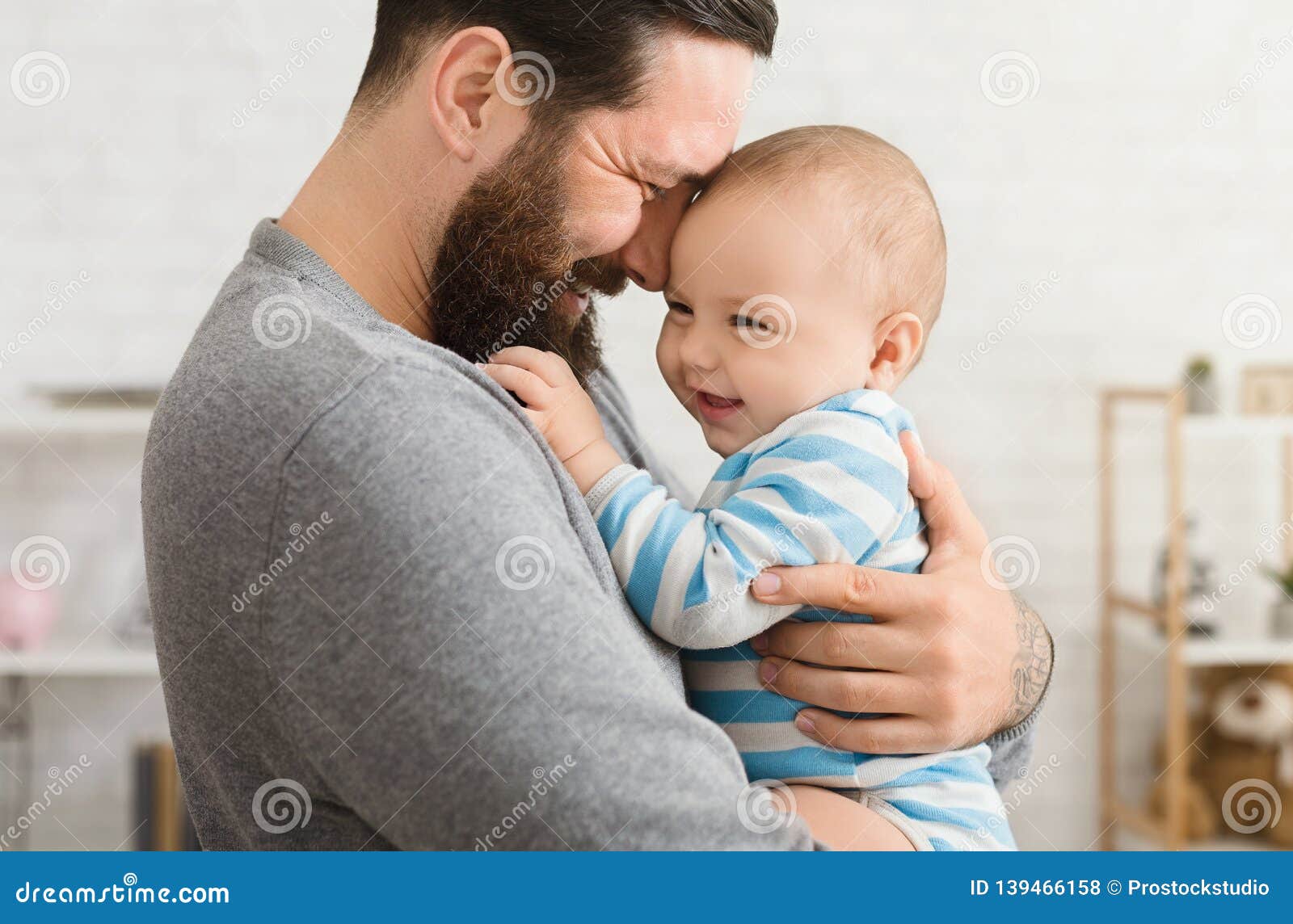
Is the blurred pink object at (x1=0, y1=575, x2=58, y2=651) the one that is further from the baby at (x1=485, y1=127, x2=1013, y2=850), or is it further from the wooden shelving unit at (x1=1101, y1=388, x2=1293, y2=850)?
the wooden shelving unit at (x1=1101, y1=388, x2=1293, y2=850)

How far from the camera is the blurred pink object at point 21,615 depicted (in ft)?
8.68

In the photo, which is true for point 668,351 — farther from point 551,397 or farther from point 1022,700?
point 1022,700

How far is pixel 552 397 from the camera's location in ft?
3.42

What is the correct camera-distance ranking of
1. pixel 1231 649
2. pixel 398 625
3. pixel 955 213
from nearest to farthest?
pixel 398 625 → pixel 1231 649 → pixel 955 213

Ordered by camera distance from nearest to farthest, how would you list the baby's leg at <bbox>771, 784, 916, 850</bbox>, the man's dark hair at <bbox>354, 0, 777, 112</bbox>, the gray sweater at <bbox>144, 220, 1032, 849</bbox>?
the gray sweater at <bbox>144, 220, 1032, 849</bbox>
the baby's leg at <bbox>771, 784, 916, 850</bbox>
the man's dark hair at <bbox>354, 0, 777, 112</bbox>

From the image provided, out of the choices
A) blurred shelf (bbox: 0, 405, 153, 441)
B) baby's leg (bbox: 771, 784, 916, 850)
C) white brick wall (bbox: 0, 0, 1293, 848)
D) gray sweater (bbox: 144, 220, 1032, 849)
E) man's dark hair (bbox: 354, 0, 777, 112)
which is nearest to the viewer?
gray sweater (bbox: 144, 220, 1032, 849)

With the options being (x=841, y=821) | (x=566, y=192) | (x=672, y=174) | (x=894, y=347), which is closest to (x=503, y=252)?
(x=566, y=192)

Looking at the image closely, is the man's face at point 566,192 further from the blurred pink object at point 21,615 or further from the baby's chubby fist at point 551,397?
the blurred pink object at point 21,615

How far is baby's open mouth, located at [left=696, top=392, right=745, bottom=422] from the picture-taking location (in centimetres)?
123

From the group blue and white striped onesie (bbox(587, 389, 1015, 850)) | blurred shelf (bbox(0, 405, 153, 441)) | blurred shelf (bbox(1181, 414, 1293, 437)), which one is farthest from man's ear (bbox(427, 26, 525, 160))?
blurred shelf (bbox(1181, 414, 1293, 437))

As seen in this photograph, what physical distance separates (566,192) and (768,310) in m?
0.25

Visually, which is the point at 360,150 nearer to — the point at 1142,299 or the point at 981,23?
the point at 981,23
